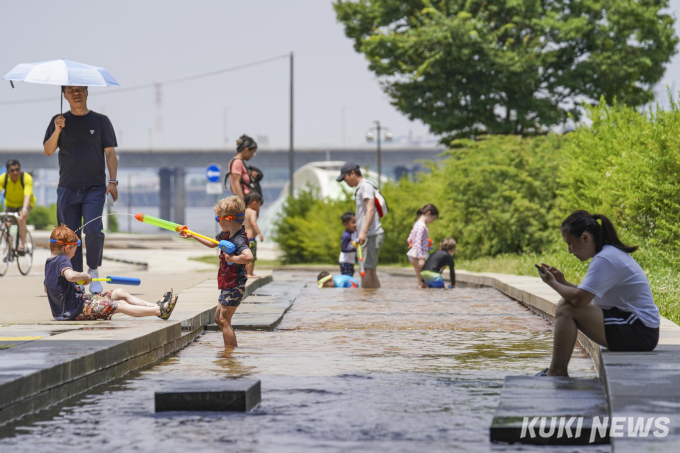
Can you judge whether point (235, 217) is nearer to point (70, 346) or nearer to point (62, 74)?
point (70, 346)

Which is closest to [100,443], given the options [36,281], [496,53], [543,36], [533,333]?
[533,333]

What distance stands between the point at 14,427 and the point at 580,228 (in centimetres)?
361

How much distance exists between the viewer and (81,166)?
9.91 meters

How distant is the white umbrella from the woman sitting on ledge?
563 cm

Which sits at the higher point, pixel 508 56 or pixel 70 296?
pixel 508 56

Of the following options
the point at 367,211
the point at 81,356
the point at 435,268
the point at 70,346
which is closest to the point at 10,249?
the point at 367,211

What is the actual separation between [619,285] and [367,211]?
271 inches

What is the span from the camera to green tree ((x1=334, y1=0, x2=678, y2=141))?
34562mm

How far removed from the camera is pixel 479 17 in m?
35.0

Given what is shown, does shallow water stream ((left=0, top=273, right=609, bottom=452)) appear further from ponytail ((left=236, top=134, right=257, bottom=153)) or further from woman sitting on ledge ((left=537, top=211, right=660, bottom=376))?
ponytail ((left=236, top=134, right=257, bottom=153))

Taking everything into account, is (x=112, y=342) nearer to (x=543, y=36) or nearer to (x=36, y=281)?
(x=36, y=281)

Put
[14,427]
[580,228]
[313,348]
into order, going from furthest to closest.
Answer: [313,348] → [580,228] → [14,427]

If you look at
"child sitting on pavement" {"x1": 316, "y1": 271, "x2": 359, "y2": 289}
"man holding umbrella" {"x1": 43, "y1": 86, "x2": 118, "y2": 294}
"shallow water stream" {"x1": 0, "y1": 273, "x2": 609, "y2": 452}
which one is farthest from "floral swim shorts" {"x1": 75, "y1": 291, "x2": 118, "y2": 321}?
"child sitting on pavement" {"x1": 316, "y1": 271, "x2": 359, "y2": 289}

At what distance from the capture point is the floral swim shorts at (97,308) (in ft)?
26.5
